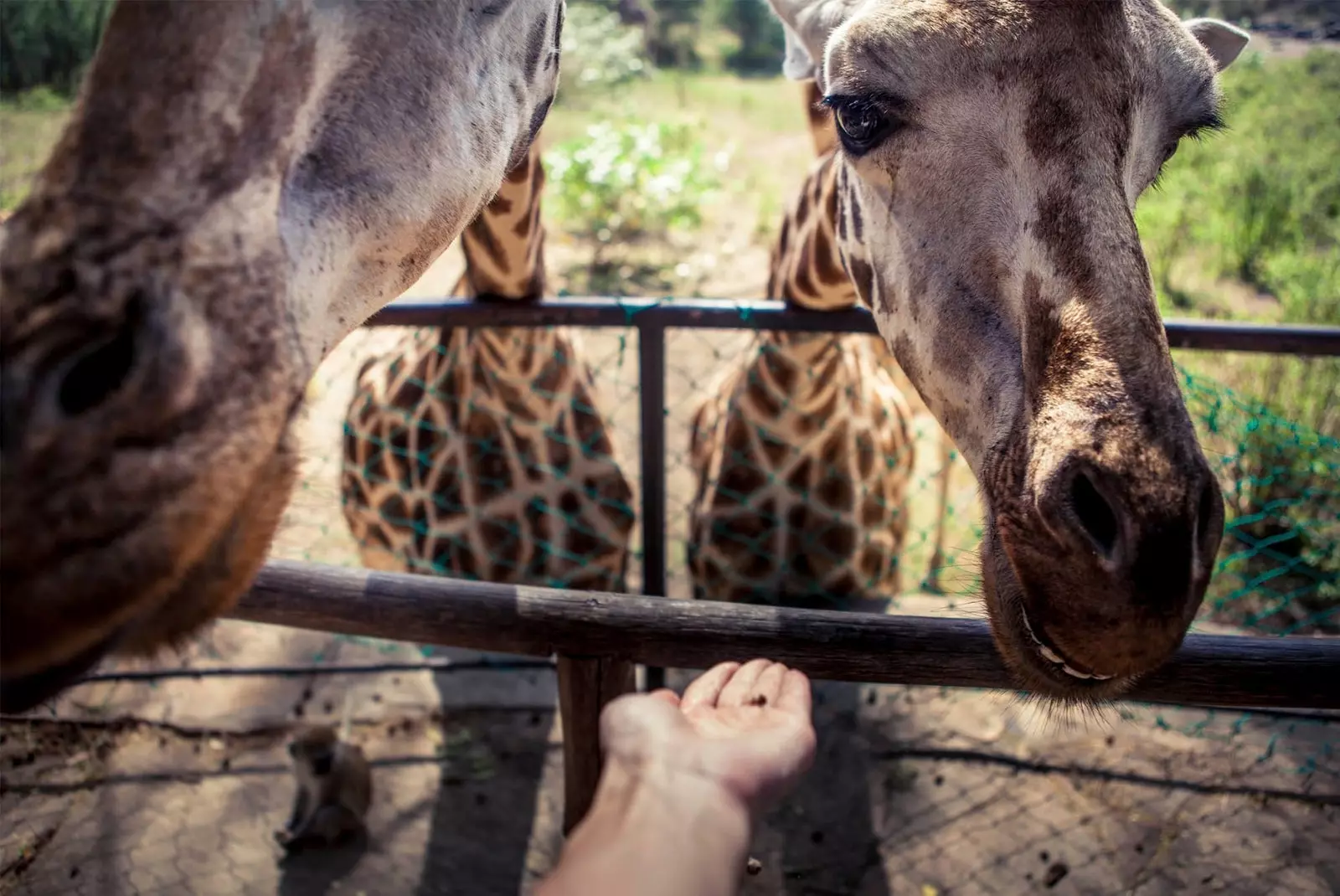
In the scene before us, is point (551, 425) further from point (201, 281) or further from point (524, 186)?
point (201, 281)

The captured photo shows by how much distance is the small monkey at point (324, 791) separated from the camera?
228 centimetres

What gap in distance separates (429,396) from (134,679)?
131 centimetres

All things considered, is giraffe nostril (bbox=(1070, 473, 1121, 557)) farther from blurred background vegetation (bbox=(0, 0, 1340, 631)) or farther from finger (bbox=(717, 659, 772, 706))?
blurred background vegetation (bbox=(0, 0, 1340, 631))

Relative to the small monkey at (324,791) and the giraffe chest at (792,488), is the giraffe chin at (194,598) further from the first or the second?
the giraffe chest at (792,488)

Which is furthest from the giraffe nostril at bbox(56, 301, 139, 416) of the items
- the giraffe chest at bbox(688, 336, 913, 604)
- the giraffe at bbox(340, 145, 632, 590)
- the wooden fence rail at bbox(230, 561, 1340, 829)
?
the giraffe chest at bbox(688, 336, 913, 604)

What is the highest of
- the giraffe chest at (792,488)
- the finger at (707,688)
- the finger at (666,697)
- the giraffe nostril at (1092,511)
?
the giraffe nostril at (1092,511)

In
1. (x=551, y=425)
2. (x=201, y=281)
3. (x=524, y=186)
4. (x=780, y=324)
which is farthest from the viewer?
(x=551, y=425)

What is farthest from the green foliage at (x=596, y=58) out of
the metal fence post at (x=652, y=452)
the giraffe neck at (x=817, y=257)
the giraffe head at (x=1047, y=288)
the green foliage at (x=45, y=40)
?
the giraffe head at (x=1047, y=288)

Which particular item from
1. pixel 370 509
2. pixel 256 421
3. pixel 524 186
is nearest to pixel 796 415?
pixel 524 186

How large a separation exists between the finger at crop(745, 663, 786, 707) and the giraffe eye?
806mm

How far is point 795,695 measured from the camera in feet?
3.68

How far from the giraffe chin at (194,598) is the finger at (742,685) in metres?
0.59

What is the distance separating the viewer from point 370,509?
2.93m

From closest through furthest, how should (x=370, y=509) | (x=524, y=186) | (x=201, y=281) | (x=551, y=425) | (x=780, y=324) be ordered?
(x=201, y=281), (x=524, y=186), (x=780, y=324), (x=551, y=425), (x=370, y=509)
